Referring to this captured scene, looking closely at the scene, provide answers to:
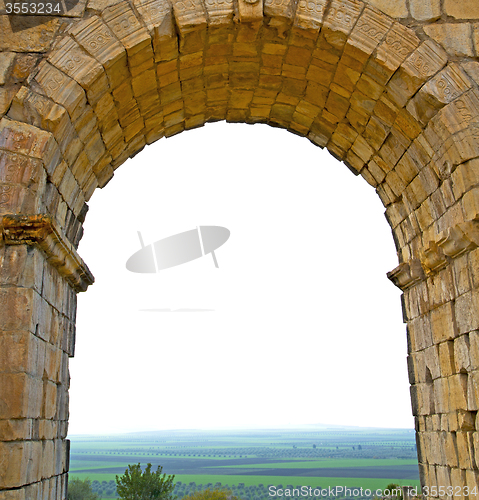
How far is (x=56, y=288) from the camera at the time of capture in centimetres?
497

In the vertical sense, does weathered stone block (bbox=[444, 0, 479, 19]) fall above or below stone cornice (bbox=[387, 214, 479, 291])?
above

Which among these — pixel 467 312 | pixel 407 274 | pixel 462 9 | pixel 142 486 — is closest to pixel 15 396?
pixel 467 312

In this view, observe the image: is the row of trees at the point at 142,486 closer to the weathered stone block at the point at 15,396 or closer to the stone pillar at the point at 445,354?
the stone pillar at the point at 445,354

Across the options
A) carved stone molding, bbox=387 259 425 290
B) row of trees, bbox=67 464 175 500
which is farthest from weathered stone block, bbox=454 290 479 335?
row of trees, bbox=67 464 175 500

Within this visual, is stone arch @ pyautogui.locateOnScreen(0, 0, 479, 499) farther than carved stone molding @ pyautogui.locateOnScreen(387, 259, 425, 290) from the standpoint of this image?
No

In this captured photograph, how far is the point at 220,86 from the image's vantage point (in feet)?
20.2

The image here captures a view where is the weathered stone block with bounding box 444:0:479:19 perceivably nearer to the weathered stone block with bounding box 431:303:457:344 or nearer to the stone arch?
the stone arch

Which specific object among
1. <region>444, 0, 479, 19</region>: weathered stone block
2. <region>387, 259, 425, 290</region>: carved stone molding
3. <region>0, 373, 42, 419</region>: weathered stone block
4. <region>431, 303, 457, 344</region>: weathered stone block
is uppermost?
<region>444, 0, 479, 19</region>: weathered stone block

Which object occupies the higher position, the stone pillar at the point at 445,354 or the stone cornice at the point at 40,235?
the stone cornice at the point at 40,235

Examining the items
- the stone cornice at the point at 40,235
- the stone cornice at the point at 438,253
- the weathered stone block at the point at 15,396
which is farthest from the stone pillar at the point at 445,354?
the weathered stone block at the point at 15,396

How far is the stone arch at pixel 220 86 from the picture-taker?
4297 mm

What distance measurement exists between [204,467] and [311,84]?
92337 millimetres

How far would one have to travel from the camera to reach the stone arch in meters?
4.30

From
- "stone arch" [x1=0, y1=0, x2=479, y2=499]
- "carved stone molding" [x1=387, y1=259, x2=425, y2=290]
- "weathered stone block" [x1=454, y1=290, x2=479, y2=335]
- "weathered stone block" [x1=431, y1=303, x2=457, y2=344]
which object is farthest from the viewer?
"carved stone molding" [x1=387, y1=259, x2=425, y2=290]
